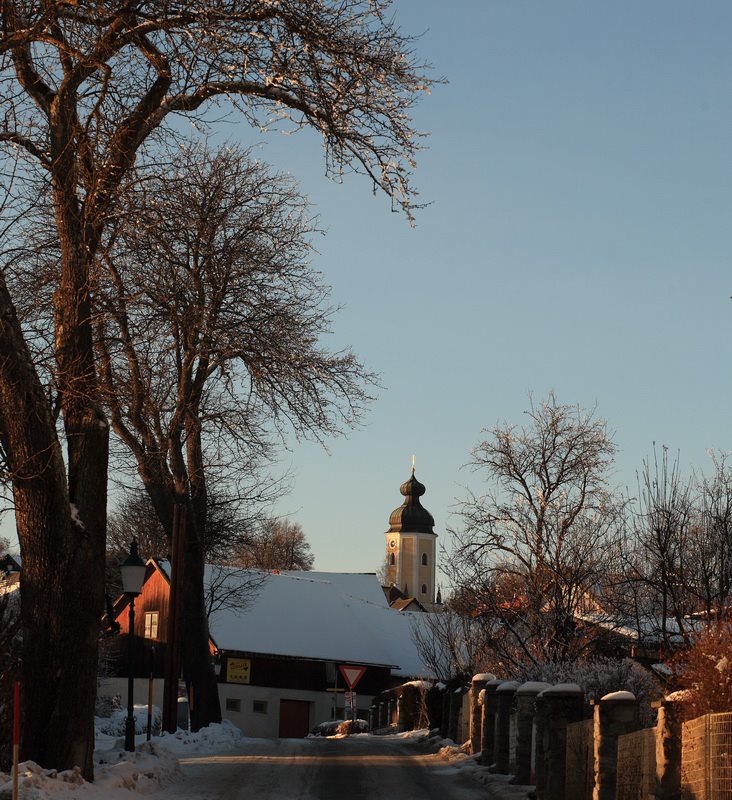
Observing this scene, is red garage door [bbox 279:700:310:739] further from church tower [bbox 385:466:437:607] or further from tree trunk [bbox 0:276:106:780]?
church tower [bbox 385:466:437:607]

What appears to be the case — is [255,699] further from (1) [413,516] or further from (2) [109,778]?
(1) [413,516]

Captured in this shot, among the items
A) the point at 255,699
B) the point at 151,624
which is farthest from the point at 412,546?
the point at 255,699

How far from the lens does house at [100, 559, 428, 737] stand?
55062 millimetres

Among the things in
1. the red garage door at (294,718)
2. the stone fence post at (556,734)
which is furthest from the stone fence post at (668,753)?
the red garage door at (294,718)

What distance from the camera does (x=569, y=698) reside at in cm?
1439

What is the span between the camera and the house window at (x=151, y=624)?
57.8m

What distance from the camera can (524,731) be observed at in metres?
16.6

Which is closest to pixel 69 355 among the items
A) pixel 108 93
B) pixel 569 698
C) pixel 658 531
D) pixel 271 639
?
pixel 108 93

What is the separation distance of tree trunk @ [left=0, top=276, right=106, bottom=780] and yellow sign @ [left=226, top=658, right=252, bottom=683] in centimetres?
4200

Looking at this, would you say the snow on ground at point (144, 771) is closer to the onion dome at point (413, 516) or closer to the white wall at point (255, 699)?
the white wall at point (255, 699)

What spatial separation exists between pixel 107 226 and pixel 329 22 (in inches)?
146

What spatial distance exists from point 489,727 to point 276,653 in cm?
3680

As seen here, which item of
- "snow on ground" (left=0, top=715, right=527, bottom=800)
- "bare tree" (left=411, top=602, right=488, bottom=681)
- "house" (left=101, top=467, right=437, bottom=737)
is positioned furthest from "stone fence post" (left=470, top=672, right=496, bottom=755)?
"house" (left=101, top=467, right=437, bottom=737)

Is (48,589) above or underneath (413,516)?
underneath
